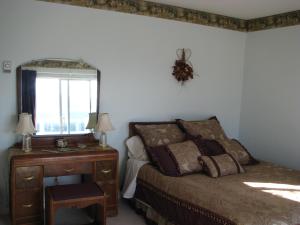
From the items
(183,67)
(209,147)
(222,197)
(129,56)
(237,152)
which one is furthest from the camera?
(183,67)

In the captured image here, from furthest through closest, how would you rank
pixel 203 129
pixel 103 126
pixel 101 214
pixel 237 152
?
pixel 203 129, pixel 237 152, pixel 103 126, pixel 101 214

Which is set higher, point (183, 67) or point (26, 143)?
point (183, 67)

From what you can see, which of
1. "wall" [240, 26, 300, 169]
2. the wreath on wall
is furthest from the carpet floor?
"wall" [240, 26, 300, 169]

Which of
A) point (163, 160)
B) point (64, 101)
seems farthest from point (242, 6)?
point (64, 101)

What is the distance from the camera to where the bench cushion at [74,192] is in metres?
2.73

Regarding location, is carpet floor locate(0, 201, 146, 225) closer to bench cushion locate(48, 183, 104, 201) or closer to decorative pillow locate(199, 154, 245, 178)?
bench cushion locate(48, 183, 104, 201)

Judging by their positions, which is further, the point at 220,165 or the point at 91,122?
the point at 91,122

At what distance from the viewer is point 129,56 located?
3.79 m

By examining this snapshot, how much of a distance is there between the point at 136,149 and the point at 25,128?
127 centimetres

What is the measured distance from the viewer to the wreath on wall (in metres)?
4.10

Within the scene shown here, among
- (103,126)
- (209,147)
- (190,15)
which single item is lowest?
(209,147)

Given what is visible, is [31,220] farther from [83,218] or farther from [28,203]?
[83,218]

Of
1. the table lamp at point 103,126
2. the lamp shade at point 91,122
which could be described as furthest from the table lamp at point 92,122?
the table lamp at point 103,126

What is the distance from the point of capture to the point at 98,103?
3.61 metres
